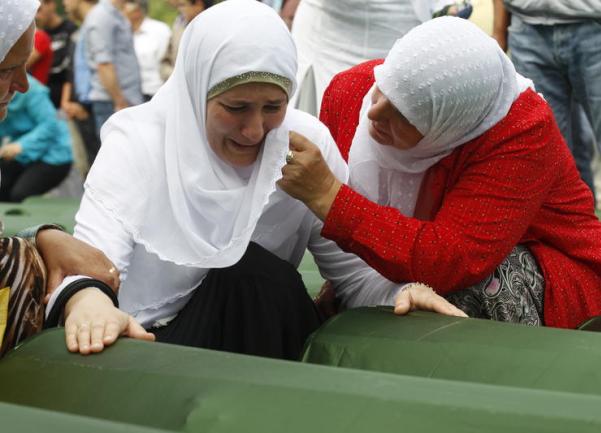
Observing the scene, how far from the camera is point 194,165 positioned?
2.77 meters

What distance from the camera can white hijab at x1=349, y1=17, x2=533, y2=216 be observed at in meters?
2.76

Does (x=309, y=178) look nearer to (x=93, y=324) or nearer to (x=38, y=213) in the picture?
(x=93, y=324)

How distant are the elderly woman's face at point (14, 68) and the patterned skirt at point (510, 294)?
1.15 meters

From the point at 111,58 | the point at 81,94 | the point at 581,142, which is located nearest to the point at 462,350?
the point at 581,142

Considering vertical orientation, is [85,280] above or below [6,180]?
above

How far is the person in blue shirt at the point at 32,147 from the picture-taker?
247 inches

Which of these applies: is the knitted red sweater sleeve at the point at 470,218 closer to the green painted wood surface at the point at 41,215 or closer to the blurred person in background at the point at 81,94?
the green painted wood surface at the point at 41,215

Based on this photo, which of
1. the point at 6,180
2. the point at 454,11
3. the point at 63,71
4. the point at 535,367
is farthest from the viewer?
the point at 63,71

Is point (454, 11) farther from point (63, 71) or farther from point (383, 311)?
point (63, 71)

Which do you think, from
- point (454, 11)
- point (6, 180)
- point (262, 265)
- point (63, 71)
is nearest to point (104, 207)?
point (262, 265)

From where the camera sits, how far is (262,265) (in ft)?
9.14

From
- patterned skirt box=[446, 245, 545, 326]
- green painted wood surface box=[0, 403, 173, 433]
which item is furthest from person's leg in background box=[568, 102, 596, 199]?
green painted wood surface box=[0, 403, 173, 433]

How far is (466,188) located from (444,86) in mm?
240

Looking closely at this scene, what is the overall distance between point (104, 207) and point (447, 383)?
108cm
